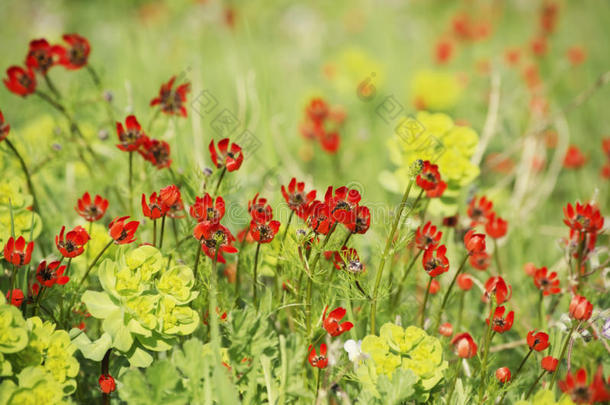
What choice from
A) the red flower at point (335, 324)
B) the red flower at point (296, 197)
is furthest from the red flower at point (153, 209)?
the red flower at point (335, 324)

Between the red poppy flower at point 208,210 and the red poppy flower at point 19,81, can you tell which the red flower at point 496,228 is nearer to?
the red poppy flower at point 208,210

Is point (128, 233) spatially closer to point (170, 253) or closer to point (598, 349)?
point (170, 253)

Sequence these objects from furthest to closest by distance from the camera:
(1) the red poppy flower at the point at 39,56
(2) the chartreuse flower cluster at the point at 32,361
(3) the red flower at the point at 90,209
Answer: (1) the red poppy flower at the point at 39,56
(3) the red flower at the point at 90,209
(2) the chartreuse flower cluster at the point at 32,361

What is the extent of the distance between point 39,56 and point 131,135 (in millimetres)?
305

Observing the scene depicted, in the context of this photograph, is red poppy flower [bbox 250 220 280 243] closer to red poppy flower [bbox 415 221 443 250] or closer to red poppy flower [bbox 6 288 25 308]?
red poppy flower [bbox 415 221 443 250]

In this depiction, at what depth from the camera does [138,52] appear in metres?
2.28

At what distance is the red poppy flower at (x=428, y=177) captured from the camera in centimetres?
90

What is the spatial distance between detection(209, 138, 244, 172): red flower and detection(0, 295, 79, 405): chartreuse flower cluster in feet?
1.28

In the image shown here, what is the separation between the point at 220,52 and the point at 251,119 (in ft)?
5.75

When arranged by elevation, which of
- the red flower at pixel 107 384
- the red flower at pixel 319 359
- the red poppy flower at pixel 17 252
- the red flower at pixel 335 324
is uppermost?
the red flower at pixel 335 324

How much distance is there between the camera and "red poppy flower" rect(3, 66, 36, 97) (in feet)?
3.41

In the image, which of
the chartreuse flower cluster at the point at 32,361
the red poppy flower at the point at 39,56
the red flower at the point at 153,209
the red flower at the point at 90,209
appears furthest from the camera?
the red poppy flower at the point at 39,56

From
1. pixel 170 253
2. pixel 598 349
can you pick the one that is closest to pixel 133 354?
pixel 170 253

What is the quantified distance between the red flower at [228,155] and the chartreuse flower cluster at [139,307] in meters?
0.20
